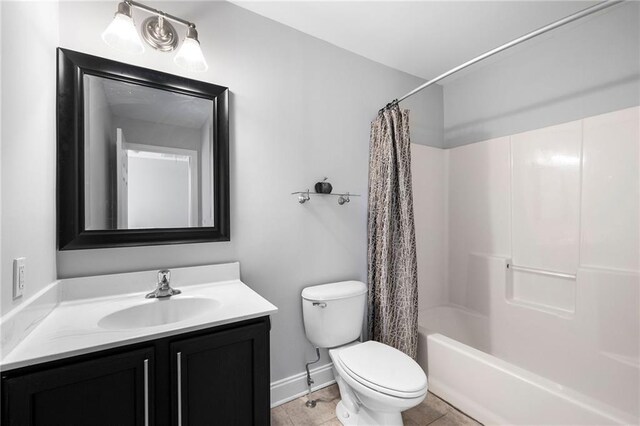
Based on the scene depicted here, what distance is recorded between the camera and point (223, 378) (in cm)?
108

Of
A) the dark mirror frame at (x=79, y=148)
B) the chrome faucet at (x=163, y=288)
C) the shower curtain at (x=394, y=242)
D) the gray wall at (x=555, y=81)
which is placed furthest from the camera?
the shower curtain at (x=394, y=242)

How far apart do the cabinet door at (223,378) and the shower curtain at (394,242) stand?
40.1 inches

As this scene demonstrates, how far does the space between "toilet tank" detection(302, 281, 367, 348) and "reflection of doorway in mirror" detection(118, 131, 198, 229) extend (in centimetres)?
85

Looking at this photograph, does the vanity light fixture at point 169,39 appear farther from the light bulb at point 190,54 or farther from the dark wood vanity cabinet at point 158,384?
the dark wood vanity cabinet at point 158,384

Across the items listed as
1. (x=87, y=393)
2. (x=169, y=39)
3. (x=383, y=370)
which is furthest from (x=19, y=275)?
(x=383, y=370)

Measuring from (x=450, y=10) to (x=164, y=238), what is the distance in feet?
6.97

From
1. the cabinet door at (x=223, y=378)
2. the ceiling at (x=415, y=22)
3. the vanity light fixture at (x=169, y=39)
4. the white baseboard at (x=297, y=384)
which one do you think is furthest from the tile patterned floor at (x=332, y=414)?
the ceiling at (x=415, y=22)

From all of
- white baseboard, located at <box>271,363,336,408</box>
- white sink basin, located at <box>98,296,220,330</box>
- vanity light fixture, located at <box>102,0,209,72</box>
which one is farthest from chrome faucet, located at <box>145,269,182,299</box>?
vanity light fixture, located at <box>102,0,209,72</box>

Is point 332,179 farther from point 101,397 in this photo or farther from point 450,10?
point 101,397

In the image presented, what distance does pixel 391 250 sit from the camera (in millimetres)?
1959

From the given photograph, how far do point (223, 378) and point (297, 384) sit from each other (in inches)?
35.9

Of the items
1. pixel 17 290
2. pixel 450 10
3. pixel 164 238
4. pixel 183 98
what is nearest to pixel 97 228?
pixel 164 238

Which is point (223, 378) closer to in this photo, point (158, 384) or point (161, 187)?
point (158, 384)

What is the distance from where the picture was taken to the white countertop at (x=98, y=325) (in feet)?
2.72
